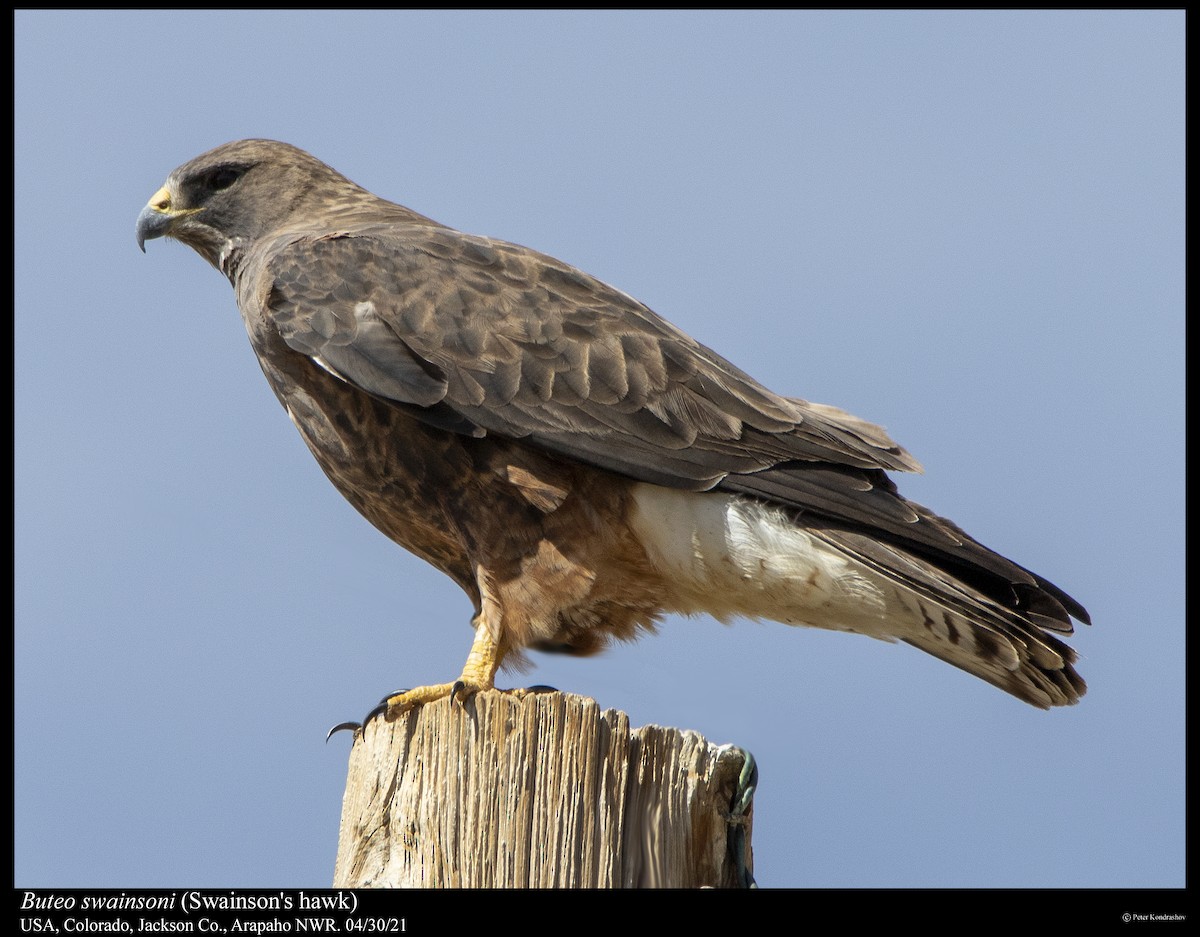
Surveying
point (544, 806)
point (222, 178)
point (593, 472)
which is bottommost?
point (544, 806)

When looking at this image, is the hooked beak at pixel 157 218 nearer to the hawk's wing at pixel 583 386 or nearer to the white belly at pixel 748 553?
the hawk's wing at pixel 583 386

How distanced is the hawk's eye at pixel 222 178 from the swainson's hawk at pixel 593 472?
42.3 inches

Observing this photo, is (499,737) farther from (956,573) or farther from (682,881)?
(956,573)

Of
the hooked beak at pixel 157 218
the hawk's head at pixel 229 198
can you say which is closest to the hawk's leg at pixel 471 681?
the hawk's head at pixel 229 198

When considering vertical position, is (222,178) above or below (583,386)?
above

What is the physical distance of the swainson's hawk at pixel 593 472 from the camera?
15.3 feet

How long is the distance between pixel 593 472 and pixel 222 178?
2398 millimetres

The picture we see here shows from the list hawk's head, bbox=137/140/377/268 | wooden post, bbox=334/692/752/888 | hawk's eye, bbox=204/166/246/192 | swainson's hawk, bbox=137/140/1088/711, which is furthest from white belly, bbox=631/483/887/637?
hawk's eye, bbox=204/166/246/192

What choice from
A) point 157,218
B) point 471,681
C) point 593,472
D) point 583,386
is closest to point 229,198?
point 157,218

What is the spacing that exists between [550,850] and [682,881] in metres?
0.37

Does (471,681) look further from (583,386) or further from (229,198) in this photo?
(229,198)

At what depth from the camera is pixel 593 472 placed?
480 cm

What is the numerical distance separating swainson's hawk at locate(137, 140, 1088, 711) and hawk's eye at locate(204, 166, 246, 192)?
1075 millimetres

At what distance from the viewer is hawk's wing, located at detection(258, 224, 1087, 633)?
468 centimetres
